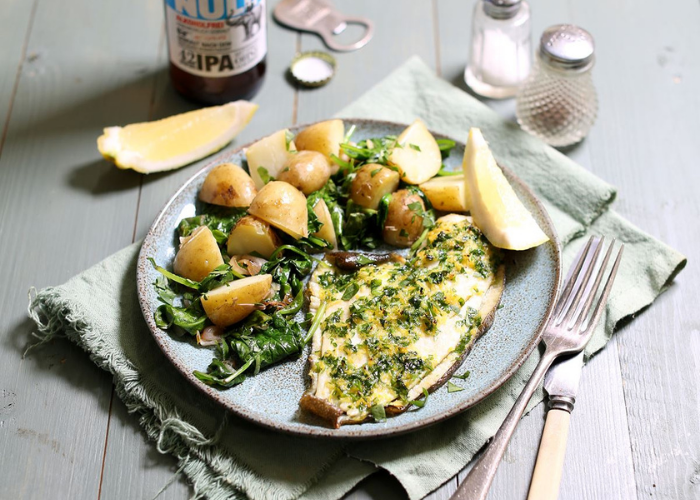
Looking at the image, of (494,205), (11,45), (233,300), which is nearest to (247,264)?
(233,300)

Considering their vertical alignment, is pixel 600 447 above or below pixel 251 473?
below

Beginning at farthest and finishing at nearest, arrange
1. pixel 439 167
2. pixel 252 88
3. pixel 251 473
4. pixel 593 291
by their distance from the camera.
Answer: pixel 252 88 → pixel 439 167 → pixel 593 291 → pixel 251 473

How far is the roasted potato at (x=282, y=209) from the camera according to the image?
2.50 m

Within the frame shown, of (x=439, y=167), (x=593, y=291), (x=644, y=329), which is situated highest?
(x=439, y=167)

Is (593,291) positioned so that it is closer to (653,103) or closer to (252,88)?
(653,103)

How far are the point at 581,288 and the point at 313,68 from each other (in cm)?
177

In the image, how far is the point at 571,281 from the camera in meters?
2.60

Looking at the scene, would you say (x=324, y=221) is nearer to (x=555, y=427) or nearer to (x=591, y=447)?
(x=555, y=427)

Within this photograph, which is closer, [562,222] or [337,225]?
[337,225]

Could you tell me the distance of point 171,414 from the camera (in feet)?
7.47

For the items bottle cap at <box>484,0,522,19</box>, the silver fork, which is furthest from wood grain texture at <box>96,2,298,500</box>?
bottle cap at <box>484,0,522,19</box>

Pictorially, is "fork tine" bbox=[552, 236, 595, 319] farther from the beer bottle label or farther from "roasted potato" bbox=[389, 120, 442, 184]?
the beer bottle label

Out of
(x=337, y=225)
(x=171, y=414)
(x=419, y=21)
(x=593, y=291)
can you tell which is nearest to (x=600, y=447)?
(x=593, y=291)

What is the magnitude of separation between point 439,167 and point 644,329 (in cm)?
95
